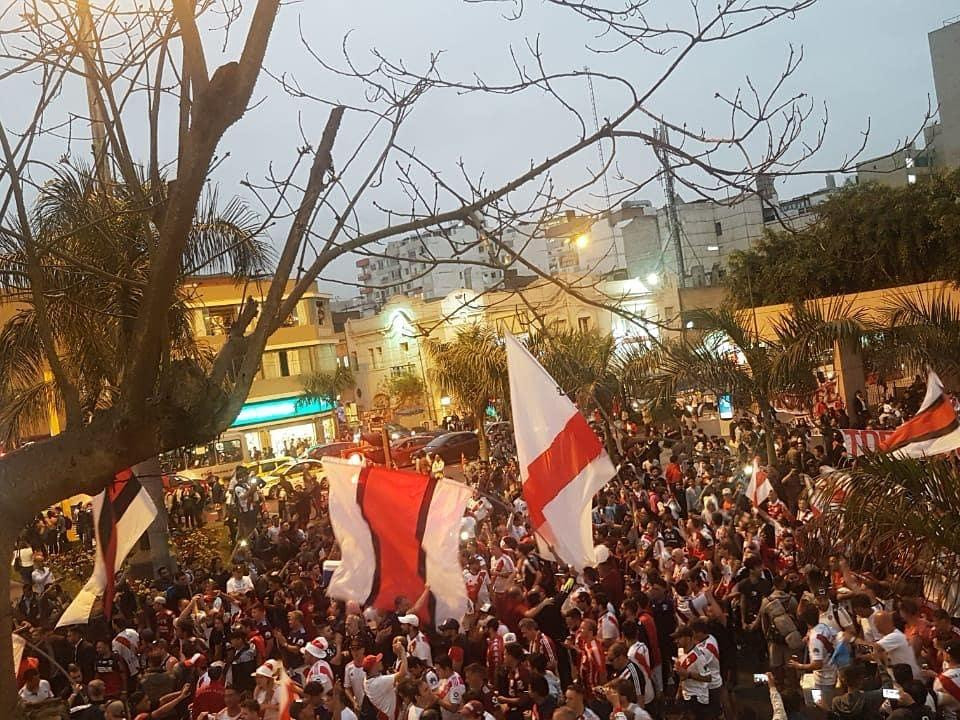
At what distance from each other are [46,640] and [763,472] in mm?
9517

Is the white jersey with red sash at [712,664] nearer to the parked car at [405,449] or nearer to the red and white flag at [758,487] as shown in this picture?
the red and white flag at [758,487]

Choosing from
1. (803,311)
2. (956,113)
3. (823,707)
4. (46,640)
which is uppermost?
(956,113)

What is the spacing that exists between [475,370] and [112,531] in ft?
70.3

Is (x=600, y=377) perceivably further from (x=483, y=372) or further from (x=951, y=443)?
(x=951, y=443)

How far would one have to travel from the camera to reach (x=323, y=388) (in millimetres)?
46562

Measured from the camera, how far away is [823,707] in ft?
25.1

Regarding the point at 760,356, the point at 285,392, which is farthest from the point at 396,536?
the point at 285,392

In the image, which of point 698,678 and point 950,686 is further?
point 698,678

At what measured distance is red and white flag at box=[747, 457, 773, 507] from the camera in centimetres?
1309

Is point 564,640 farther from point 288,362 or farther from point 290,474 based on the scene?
point 288,362

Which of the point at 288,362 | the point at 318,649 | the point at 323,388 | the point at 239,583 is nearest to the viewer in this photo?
the point at 318,649

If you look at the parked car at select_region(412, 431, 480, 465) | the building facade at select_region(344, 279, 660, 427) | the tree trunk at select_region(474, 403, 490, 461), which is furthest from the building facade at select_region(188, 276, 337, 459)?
the tree trunk at select_region(474, 403, 490, 461)

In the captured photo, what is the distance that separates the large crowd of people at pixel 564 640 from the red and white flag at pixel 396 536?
25 cm

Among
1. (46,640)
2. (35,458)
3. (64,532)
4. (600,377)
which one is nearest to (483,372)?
(600,377)
